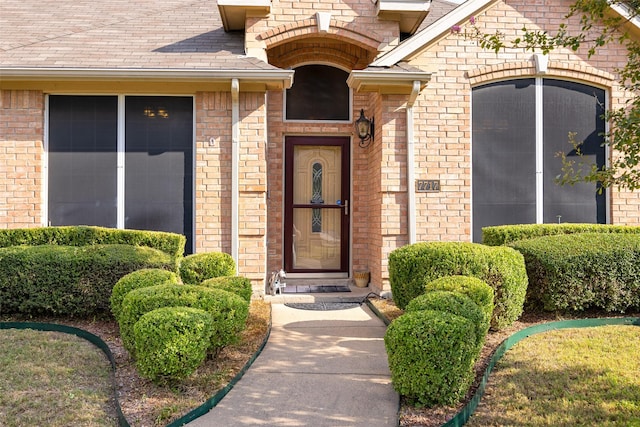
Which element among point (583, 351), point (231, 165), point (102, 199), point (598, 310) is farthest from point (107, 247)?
point (598, 310)

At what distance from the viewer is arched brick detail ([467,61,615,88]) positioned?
Result: 7362mm

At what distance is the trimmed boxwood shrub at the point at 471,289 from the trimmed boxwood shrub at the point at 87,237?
11.5 ft

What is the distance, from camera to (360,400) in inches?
145

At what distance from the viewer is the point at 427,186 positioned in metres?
7.27

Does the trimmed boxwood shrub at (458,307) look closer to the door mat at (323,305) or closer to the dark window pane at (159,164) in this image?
the door mat at (323,305)

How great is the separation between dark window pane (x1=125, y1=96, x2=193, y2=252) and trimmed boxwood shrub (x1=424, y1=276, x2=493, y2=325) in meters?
4.01

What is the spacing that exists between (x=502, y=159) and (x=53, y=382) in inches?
255

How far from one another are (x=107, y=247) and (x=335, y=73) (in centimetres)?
479

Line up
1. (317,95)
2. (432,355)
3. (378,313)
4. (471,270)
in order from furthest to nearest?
(317,95) < (378,313) < (471,270) < (432,355)

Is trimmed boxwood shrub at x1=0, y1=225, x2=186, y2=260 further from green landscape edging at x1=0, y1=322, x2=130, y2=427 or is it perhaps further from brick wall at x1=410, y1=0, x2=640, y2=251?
brick wall at x1=410, y1=0, x2=640, y2=251

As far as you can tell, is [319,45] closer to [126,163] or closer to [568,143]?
[126,163]

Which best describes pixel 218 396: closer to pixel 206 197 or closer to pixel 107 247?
pixel 107 247

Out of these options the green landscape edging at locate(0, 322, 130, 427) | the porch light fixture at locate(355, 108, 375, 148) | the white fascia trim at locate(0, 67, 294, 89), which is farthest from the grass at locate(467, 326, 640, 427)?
the white fascia trim at locate(0, 67, 294, 89)

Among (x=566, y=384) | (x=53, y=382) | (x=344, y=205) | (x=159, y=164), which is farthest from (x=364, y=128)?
(x=53, y=382)
